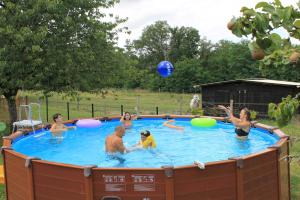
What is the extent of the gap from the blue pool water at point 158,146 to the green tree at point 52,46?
2.66 m

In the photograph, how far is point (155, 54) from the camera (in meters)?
88.3

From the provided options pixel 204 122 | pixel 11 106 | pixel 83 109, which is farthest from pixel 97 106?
pixel 204 122

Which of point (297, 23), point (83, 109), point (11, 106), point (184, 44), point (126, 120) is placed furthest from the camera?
point (184, 44)

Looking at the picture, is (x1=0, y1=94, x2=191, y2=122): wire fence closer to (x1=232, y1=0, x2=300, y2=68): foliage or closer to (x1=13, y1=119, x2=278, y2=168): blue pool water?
(x1=13, y1=119, x2=278, y2=168): blue pool water

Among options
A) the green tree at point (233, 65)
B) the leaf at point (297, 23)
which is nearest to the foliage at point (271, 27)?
the leaf at point (297, 23)

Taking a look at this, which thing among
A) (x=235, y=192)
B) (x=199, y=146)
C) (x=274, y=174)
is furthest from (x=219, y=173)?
(x=199, y=146)

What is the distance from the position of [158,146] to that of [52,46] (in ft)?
20.6

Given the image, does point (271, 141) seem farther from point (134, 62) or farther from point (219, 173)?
point (134, 62)

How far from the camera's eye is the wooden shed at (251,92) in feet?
80.0

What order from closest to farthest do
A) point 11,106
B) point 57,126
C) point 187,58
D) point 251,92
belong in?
point 57,126 → point 11,106 → point 251,92 → point 187,58

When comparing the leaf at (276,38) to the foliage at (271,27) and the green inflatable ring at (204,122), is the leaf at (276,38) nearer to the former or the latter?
the foliage at (271,27)

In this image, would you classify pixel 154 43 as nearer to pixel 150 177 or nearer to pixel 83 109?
pixel 83 109

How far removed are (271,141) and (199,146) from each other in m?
2.19

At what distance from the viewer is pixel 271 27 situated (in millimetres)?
1723
